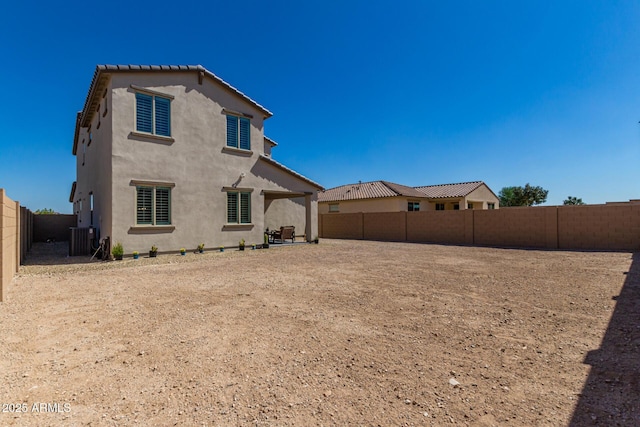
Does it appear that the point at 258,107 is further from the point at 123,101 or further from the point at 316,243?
the point at 316,243

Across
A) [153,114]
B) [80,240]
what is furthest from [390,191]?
[80,240]

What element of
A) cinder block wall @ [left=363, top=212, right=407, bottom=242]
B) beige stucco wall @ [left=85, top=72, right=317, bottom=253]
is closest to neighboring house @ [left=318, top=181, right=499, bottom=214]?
cinder block wall @ [left=363, top=212, right=407, bottom=242]

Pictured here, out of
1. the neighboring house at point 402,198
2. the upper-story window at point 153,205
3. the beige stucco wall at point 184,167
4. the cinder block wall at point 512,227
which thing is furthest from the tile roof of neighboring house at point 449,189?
the upper-story window at point 153,205

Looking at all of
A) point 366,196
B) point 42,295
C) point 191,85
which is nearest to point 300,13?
point 191,85

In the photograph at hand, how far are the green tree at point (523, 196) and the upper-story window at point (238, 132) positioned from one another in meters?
47.0

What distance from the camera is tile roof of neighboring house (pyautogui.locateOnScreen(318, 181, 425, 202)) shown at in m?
28.7

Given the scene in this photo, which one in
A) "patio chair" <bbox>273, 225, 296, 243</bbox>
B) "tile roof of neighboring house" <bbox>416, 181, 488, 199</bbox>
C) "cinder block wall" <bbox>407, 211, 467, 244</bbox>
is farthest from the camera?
"tile roof of neighboring house" <bbox>416, 181, 488, 199</bbox>

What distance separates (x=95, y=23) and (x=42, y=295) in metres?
11.3

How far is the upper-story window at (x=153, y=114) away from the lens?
40.8 feet

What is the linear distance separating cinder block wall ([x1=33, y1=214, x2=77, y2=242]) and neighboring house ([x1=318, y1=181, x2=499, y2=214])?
21.0 m

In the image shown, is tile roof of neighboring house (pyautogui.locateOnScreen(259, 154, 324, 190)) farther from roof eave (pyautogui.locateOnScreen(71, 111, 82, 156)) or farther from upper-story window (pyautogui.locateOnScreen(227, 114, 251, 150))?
roof eave (pyautogui.locateOnScreen(71, 111, 82, 156))

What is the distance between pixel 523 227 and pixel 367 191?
1576cm

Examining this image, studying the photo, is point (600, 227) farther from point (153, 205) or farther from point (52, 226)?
point (52, 226)

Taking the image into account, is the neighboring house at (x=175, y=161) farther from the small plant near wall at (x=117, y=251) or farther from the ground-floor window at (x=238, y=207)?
the small plant near wall at (x=117, y=251)
